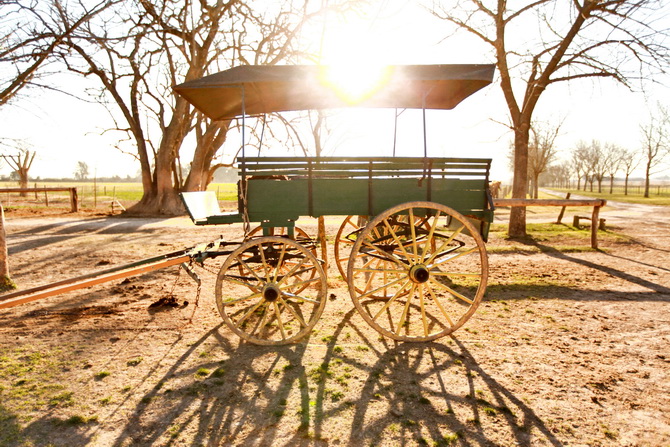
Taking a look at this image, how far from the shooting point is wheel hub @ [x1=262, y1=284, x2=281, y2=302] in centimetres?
371

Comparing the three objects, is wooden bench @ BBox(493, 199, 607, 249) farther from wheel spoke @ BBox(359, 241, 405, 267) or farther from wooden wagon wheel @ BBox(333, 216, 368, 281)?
wheel spoke @ BBox(359, 241, 405, 267)

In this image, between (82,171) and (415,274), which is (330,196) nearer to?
(415,274)

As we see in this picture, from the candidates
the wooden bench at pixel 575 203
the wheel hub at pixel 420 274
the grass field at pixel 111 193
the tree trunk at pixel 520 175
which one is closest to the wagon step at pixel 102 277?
the wheel hub at pixel 420 274

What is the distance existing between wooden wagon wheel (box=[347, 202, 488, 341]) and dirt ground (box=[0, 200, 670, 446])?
12.4 inches

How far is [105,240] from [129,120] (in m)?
9.97

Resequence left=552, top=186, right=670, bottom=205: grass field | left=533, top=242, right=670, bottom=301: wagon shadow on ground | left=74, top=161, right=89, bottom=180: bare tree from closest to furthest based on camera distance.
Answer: left=533, top=242, right=670, bottom=301: wagon shadow on ground, left=552, top=186, right=670, bottom=205: grass field, left=74, top=161, right=89, bottom=180: bare tree

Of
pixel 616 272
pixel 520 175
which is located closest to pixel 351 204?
pixel 616 272

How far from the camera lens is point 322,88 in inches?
175

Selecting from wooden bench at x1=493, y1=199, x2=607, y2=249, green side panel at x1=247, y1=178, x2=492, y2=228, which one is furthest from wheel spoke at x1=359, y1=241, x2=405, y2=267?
wooden bench at x1=493, y1=199, x2=607, y2=249

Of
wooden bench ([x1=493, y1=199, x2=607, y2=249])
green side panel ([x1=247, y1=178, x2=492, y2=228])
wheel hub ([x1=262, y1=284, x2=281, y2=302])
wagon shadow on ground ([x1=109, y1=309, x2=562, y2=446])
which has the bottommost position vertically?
wagon shadow on ground ([x1=109, y1=309, x2=562, y2=446])

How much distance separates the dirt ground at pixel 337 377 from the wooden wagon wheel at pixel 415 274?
1.03ft

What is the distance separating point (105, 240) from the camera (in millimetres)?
10391

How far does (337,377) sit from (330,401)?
0.37 meters

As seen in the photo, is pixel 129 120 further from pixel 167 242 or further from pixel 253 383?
pixel 253 383
